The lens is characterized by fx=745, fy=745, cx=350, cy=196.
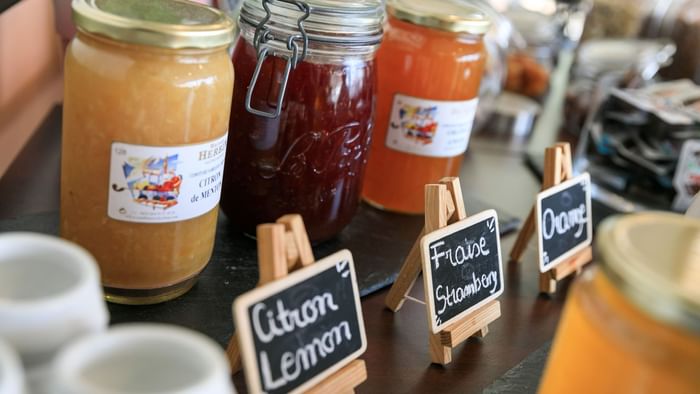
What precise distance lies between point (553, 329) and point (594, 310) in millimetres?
353

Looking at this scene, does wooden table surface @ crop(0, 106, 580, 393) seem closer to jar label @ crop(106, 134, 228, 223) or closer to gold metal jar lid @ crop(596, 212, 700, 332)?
jar label @ crop(106, 134, 228, 223)

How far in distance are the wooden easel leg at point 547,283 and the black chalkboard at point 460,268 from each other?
0.12 metres

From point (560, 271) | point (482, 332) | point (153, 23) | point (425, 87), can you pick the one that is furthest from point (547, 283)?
point (153, 23)

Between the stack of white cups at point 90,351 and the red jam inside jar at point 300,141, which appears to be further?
the red jam inside jar at point 300,141

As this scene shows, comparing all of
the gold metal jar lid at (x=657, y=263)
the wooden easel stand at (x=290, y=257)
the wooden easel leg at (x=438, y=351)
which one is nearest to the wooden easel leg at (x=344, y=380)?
the wooden easel stand at (x=290, y=257)

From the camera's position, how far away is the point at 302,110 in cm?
72

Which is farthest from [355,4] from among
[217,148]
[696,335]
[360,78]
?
[696,335]

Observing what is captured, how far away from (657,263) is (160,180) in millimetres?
355

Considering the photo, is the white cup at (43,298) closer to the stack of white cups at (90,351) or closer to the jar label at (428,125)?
the stack of white cups at (90,351)

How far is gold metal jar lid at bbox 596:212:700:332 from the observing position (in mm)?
375

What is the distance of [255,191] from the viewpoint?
0.77m

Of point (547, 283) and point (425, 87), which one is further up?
point (425, 87)

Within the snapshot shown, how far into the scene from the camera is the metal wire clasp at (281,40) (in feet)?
2.15

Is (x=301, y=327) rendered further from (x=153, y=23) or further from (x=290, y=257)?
(x=153, y=23)
